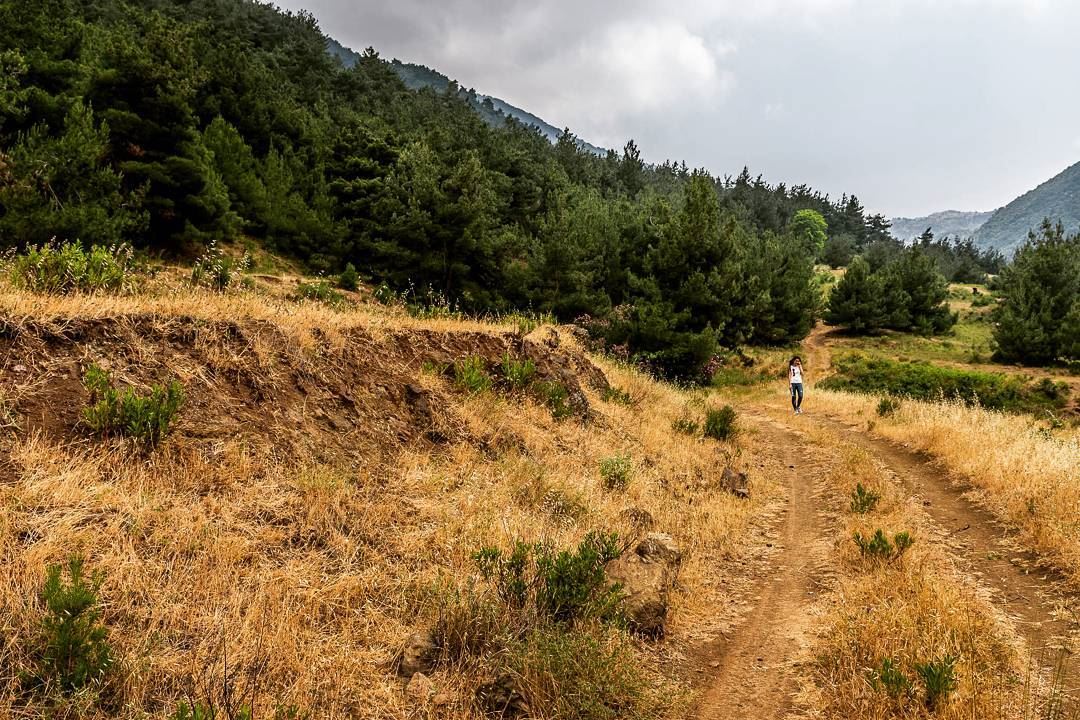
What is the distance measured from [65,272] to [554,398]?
7.31m

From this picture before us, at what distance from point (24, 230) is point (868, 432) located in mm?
23040

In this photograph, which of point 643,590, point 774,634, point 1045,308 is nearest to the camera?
point 774,634

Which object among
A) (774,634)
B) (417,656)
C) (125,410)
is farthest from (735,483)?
(125,410)

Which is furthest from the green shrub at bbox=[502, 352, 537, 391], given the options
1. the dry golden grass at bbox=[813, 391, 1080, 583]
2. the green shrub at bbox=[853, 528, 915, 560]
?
the dry golden grass at bbox=[813, 391, 1080, 583]

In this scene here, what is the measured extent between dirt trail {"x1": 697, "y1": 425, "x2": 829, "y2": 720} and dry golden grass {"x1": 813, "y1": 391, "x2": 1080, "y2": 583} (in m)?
2.35

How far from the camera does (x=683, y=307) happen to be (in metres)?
23.3

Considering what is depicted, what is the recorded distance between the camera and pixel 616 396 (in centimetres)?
1335

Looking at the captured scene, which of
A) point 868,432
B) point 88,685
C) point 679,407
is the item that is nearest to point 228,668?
point 88,685

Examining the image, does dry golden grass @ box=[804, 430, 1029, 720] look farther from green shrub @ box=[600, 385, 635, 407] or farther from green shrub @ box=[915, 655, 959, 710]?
green shrub @ box=[600, 385, 635, 407]

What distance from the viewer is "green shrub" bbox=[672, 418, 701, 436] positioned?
12.5 metres

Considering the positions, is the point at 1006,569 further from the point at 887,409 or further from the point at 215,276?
the point at 215,276

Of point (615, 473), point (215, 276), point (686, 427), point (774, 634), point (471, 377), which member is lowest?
point (774, 634)

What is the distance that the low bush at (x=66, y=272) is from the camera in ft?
19.6

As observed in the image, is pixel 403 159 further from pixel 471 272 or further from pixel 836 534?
pixel 836 534
